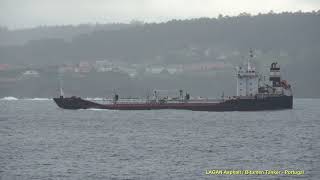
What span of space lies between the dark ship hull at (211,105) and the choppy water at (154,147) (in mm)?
10012

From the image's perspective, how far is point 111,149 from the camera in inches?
2736

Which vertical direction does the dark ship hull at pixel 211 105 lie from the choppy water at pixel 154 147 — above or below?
above

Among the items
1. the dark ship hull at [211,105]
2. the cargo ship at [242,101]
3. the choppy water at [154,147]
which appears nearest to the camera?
the choppy water at [154,147]

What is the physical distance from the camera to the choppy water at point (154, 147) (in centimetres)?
5850

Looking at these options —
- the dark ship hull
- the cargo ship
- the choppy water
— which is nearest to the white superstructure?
the cargo ship

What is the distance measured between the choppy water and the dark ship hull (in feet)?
32.8

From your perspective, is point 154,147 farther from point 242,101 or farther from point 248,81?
point 248,81

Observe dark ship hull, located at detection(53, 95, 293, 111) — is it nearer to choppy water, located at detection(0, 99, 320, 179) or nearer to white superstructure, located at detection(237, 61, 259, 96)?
white superstructure, located at detection(237, 61, 259, 96)

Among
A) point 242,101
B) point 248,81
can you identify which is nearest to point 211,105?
point 242,101

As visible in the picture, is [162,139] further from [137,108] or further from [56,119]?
[137,108]

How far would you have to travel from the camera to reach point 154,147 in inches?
2803

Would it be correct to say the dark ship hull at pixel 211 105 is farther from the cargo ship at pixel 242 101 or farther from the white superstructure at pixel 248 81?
the white superstructure at pixel 248 81

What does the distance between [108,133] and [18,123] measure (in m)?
19.7

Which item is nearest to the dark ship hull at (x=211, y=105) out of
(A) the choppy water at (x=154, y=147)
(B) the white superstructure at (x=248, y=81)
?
(B) the white superstructure at (x=248, y=81)
